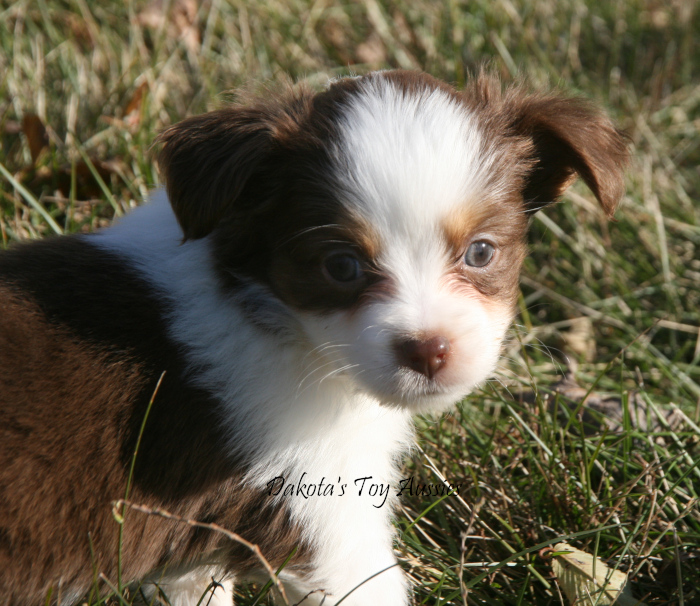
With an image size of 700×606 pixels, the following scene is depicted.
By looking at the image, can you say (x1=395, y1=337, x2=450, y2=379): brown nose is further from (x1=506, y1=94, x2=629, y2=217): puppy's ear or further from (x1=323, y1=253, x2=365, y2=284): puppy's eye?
(x1=506, y1=94, x2=629, y2=217): puppy's ear

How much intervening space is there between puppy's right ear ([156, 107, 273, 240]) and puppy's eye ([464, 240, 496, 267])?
73 centimetres

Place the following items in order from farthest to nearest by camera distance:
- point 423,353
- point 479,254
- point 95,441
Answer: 1. point 479,254
2. point 95,441
3. point 423,353

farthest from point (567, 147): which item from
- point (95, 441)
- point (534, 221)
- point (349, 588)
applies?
point (534, 221)

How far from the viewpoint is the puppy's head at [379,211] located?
2.36 meters

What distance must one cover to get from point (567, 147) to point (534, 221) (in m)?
2.12

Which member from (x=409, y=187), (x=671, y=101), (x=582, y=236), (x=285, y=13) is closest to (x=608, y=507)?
(x=409, y=187)

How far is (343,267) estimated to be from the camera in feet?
8.10

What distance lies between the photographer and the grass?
9.89 feet

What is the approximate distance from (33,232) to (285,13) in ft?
10.0

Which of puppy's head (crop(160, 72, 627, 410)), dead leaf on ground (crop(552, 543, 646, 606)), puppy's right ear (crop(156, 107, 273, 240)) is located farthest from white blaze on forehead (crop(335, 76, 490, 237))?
dead leaf on ground (crop(552, 543, 646, 606))

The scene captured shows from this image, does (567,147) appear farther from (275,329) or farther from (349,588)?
(349,588)

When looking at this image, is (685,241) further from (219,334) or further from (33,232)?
(33,232)

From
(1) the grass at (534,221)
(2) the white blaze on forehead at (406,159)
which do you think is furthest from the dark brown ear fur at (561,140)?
(1) the grass at (534,221)

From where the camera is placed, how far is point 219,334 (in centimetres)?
258
